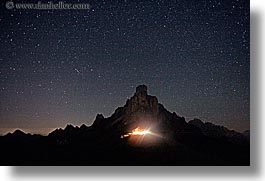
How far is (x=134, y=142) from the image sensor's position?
2.30 m

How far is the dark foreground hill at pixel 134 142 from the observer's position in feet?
7.52

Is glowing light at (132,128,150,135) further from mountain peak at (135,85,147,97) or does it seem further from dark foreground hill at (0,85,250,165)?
mountain peak at (135,85,147,97)

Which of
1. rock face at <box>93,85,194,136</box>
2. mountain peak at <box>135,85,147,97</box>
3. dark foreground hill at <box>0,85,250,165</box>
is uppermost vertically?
mountain peak at <box>135,85,147,97</box>

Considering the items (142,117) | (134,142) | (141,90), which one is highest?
(141,90)

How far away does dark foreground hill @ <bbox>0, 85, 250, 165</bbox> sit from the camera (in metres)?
2.29

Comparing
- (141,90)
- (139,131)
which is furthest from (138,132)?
(141,90)

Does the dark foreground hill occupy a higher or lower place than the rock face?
lower

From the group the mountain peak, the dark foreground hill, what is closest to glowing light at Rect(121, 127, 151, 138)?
the dark foreground hill

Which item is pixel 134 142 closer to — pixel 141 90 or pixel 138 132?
pixel 138 132

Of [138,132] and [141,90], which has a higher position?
[141,90]

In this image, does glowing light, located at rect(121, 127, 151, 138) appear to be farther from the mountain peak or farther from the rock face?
the mountain peak

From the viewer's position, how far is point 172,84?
2.33 metres

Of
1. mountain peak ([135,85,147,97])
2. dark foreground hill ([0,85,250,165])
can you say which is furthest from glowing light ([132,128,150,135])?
mountain peak ([135,85,147,97])

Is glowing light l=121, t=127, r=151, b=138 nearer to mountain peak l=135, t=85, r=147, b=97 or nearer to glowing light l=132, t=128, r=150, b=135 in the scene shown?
glowing light l=132, t=128, r=150, b=135
